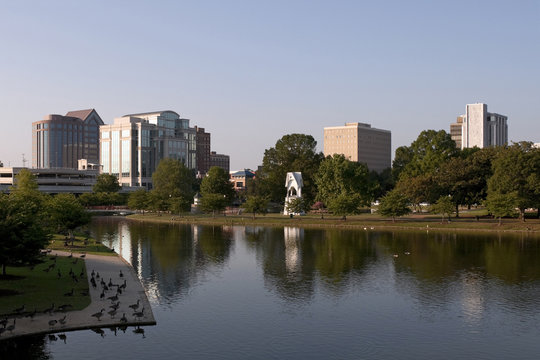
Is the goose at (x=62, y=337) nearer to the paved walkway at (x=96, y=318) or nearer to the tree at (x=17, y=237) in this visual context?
the paved walkway at (x=96, y=318)

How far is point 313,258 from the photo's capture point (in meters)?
65.5

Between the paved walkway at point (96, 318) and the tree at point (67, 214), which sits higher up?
the tree at point (67, 214)

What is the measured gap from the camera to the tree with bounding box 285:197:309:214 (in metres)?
128

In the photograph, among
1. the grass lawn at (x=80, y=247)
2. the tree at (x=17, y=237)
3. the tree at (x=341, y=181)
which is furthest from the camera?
the tree at (x=341, y=181)

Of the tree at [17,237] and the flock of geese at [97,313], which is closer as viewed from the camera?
the flock of geese at [97,313]

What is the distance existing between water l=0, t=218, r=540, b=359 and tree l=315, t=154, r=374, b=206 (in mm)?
47120

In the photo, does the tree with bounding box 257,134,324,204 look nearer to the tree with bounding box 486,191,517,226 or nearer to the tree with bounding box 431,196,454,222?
the tree with bounding box 431,196,454,222

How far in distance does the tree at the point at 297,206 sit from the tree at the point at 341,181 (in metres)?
4.81

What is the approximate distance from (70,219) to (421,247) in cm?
4843

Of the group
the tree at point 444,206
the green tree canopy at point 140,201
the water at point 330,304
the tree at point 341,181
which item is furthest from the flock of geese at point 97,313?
the green tree canopy at point 140,201

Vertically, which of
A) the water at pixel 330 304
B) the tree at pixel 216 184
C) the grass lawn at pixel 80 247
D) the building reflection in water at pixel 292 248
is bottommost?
the water at pixel 330 304

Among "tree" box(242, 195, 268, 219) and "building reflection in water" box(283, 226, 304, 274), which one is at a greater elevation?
"tree" box(242, 195, 268, 219)

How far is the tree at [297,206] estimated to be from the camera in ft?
419

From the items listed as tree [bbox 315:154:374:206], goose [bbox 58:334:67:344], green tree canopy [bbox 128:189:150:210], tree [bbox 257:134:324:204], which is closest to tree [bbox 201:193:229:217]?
tree [bbox 257:134:324:204]
